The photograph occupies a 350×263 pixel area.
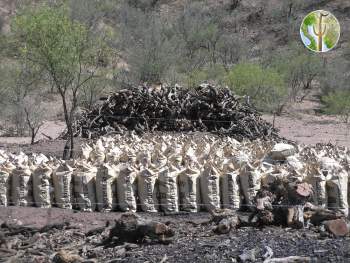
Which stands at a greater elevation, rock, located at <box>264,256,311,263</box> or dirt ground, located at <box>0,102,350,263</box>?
dirt ground, located at <box>0,102,350,263</box>

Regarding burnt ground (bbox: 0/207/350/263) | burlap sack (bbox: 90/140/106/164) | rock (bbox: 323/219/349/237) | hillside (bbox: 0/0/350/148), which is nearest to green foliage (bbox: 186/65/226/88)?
hillside (bbox: 0/0/350/148)

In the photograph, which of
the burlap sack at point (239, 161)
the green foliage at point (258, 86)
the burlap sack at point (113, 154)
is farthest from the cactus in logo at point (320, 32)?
the burlap sack at point (239, 161)

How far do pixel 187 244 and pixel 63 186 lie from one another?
Result: 276cm

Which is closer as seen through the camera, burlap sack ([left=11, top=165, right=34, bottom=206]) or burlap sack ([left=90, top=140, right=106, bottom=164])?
burlap sack ([left=11, top=165, right=34, bottom=206])

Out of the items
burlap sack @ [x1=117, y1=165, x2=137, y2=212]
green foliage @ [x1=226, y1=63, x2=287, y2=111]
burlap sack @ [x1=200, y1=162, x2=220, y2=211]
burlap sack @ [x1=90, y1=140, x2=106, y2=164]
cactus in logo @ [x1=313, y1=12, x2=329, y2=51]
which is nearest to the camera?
burlap sack @ [x1=200, y1=162, x2=220, y2=211]

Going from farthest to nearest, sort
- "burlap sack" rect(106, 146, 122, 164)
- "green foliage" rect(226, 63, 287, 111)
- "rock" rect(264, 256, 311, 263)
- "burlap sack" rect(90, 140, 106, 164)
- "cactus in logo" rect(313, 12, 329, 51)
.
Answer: "green foliage" rect(226, 63, 287, 111)
"cactus in logo" rect(313, 12, 329, 51)
"burlap sack" rect(90, 140, 106, 164)
"burlap sack" rect(106, 146, 122, 164)
"rock" rect(264, 256, 311, 263)

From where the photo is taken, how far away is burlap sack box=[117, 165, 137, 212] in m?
8.53

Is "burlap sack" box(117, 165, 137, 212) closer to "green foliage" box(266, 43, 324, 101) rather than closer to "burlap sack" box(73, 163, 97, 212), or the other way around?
"burlap sack" box(73, 163, 97, 212)

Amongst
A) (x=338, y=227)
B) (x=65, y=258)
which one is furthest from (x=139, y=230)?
(x=338, y=227)

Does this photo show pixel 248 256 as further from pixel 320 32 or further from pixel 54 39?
pixel 320 32

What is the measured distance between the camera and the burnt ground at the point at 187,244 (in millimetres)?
6035

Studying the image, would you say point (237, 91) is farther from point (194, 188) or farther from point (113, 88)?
point (194, 188)

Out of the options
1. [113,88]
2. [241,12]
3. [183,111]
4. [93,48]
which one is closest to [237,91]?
[113,88]

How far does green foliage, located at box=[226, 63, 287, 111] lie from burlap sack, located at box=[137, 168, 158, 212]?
56.3ft
